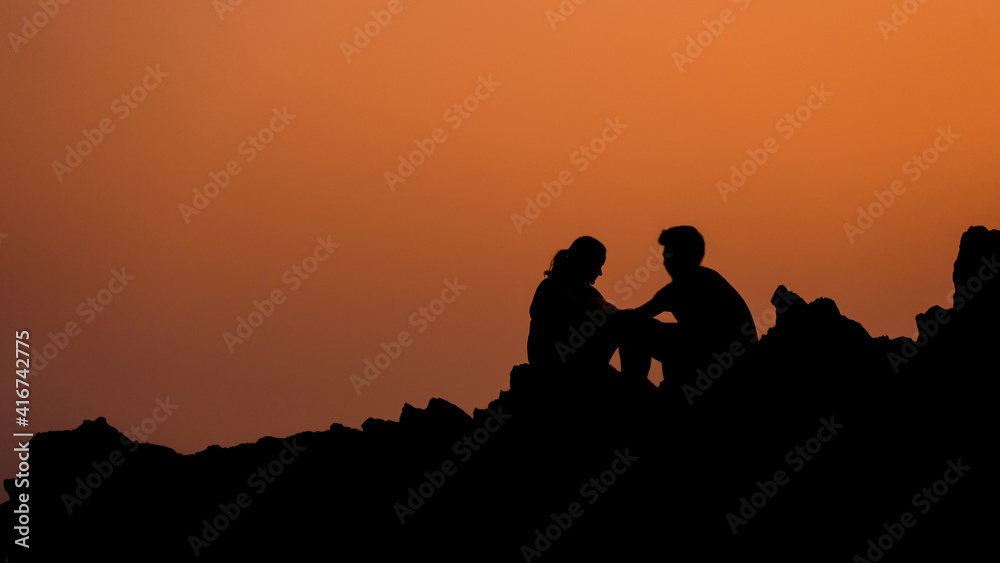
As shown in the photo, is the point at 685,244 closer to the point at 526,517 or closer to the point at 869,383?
the point at 869,383

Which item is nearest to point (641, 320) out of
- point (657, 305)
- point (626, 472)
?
point (657, 305)

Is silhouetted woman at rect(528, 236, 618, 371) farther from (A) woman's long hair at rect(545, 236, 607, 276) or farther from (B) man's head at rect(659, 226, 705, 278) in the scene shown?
(B) man's head at rect(659, 226, 705, 278)

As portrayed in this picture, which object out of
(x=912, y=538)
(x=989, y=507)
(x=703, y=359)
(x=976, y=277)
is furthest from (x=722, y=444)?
(x=976, y=277)

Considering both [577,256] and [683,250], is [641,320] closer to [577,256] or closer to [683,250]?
[683,250]

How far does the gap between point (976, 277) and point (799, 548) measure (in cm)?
228

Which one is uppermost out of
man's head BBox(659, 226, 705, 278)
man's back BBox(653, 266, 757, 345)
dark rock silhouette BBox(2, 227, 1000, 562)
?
man's head BBox(659, 226, 705, 278)

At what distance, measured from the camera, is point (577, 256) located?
24.8 ft

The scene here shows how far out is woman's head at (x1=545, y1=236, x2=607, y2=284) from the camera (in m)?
7.53

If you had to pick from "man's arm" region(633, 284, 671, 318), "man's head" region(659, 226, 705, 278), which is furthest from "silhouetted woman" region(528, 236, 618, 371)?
"man's head" region(659, 226, 705, 278)

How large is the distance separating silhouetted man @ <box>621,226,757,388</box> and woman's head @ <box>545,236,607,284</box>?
64 cm

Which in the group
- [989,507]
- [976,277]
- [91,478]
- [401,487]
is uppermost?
[976,277]

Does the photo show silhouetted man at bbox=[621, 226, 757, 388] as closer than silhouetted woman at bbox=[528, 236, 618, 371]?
Yes

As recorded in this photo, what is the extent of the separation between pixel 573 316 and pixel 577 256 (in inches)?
26.9

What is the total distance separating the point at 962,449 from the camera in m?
5.46
